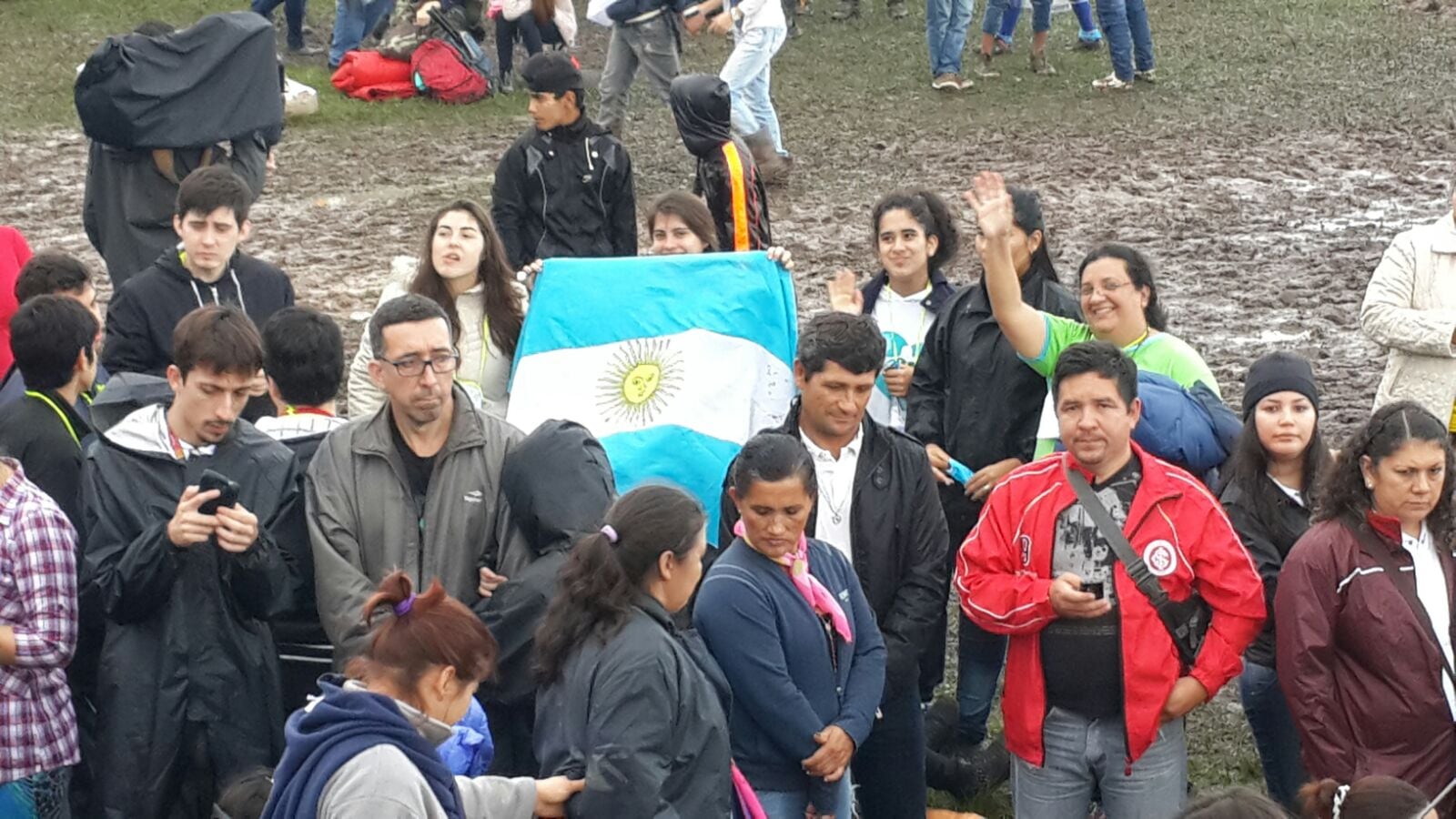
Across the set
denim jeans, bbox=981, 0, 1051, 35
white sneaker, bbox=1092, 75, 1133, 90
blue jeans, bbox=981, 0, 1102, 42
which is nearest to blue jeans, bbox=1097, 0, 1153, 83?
white sneaker, bbox=1092, 75, 1133, 90

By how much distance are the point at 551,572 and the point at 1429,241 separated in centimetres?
393

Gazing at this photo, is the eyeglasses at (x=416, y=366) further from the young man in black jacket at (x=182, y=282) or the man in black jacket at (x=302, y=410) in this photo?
the young man in black jacket at (x=182, y=282)

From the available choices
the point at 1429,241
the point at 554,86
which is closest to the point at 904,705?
the point at 1429,241

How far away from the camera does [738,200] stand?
8.20 m

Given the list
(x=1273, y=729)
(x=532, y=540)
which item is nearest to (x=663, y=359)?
(x=532, y=540)

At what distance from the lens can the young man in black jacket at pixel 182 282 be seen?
6.82m

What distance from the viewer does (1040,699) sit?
17.1ft

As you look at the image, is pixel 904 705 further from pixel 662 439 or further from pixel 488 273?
pixel 488 273

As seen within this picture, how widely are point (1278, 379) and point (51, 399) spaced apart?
3.83 metres

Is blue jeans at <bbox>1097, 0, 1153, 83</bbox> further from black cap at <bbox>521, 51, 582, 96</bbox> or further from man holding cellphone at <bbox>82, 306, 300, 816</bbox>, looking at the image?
man holding cellphone at <bbox>82, 306, 300, 816</bbox>

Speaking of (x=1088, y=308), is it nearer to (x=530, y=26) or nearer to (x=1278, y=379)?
(x=1278, y=379)

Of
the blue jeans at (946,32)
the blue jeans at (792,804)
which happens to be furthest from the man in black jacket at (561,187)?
the blue jeans at (946,32)

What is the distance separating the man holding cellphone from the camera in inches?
190

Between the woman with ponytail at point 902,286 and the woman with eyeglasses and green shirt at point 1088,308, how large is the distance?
64cm
